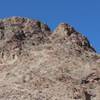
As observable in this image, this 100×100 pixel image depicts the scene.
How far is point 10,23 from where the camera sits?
37.4 m

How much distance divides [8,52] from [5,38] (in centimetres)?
183

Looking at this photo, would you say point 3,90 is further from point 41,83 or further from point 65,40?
point 65,40

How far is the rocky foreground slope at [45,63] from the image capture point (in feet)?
100

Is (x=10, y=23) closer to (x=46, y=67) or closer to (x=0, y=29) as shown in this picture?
(x=0, y=29)

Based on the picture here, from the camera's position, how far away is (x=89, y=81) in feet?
106

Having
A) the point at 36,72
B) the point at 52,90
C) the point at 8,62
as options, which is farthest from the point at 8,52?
the point at 52,90

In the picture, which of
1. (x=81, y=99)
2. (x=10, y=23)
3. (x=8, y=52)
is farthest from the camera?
(x=10, y=23)

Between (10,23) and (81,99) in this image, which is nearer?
(81,99)

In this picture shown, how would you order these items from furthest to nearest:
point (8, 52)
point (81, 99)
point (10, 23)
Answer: point (10, 23) → point (8, 52) → point (81, 99)

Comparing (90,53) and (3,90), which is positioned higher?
(90,53)

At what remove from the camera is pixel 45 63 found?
33.4 m

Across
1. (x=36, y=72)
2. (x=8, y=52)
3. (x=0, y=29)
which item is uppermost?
(x=0, y=29)

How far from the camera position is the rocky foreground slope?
30547mm

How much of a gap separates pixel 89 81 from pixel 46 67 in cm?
297
